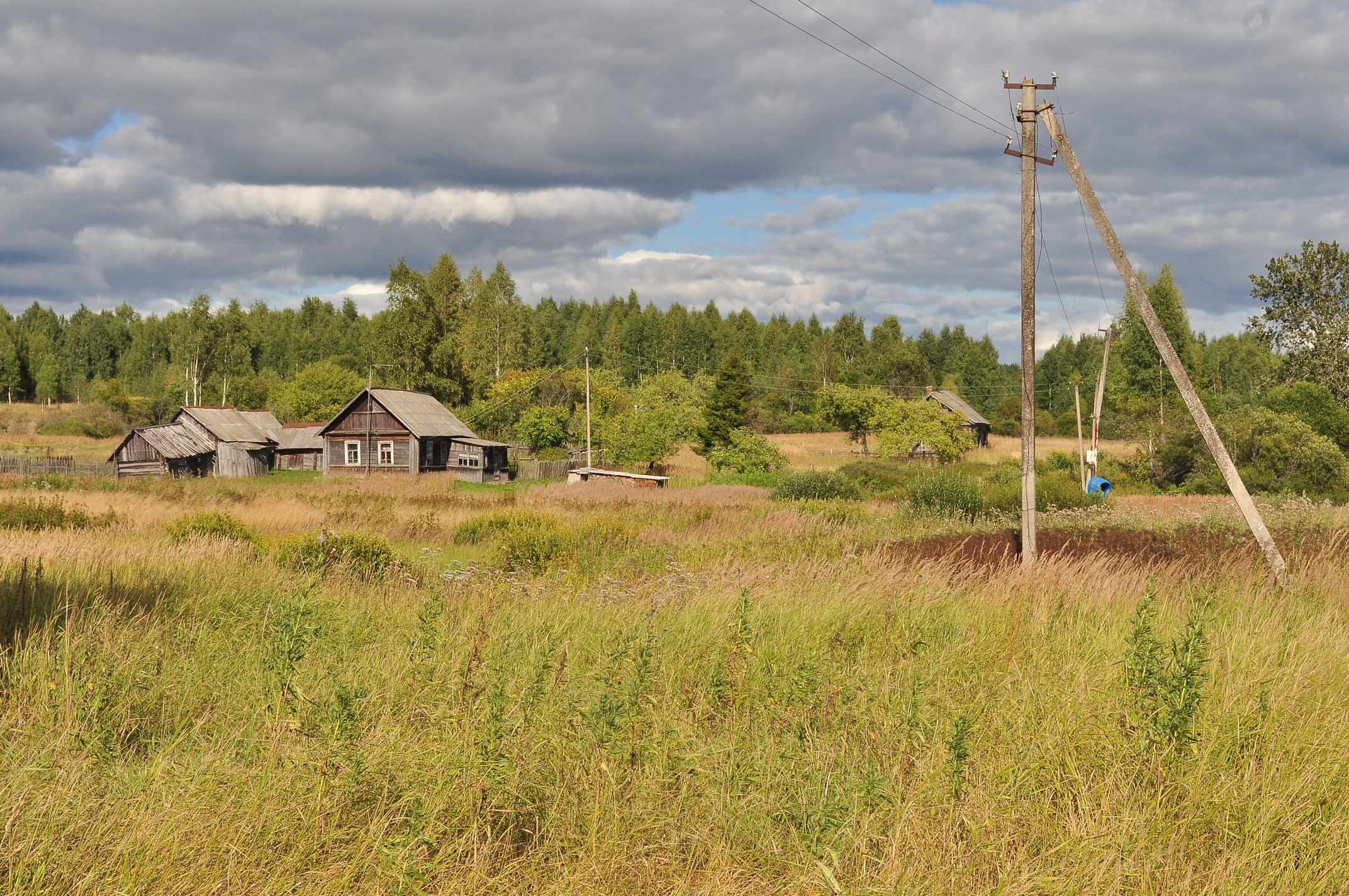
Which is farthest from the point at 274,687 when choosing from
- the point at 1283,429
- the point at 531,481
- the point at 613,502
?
the point at 531,481

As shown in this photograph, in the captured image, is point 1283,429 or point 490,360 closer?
point 1283,429

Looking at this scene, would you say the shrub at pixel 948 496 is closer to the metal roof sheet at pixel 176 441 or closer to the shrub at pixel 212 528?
the shrub at pixel 212 528

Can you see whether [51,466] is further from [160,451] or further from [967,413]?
[967,413]

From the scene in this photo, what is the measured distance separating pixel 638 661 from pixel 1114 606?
5660 millimetres

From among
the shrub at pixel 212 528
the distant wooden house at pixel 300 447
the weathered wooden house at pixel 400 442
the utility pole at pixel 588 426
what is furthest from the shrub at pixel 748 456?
the shrub at pixel 212 528

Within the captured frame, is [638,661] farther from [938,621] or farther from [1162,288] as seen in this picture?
[1162,288]

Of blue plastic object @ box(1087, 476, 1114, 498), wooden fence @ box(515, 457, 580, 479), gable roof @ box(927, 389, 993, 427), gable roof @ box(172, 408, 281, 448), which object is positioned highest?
gable roof @ box(927, 389, 993, 427)

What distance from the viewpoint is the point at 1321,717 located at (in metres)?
5.66

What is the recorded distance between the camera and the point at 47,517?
17.5 m

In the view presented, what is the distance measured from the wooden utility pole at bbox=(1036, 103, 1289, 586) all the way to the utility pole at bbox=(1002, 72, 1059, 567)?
1.55 feet

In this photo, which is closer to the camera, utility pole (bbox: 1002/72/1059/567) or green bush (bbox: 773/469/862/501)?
utility pole (bbox: 1002/72/1059/567)

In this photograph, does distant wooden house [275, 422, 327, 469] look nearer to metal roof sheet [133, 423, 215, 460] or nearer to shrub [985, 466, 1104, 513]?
metal roof sheet [133, 423, 215, 460]

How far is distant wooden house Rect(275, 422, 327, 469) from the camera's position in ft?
184

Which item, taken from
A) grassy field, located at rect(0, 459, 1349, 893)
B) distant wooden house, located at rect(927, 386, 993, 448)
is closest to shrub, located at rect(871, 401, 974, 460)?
distant wooden house, located at rect(927, 386, 993, 448)
